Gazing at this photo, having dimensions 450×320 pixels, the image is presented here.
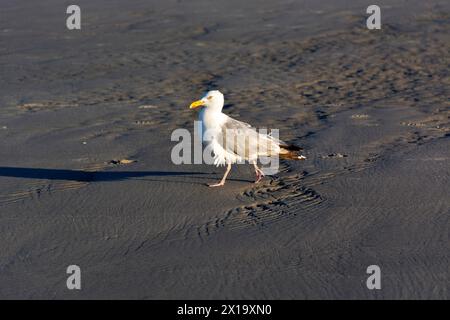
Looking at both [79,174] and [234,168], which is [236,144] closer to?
[234,168]

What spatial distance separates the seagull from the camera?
7686 millimetres

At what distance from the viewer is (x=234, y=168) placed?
834 centimetres

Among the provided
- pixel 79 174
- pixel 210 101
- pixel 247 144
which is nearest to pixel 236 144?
pixel 247 144

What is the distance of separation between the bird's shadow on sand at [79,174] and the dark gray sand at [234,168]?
0.03 m

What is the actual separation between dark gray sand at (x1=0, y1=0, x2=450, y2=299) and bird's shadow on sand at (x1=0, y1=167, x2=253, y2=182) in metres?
0.03

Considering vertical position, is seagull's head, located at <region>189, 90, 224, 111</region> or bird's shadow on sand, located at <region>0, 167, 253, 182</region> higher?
seagull's head, located at <region>189, 90, 224, 111</region>

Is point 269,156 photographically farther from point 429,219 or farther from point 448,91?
point 448,91

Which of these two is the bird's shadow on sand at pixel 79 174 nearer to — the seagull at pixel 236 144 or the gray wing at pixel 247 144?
the seagull at pixel 236 144

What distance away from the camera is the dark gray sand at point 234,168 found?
580 cm

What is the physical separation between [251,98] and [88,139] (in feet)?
9.08

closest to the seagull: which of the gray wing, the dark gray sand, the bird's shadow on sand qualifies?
the gray wing

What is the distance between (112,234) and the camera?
6.54m

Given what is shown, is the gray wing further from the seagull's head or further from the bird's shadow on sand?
the bird's shadow on sand

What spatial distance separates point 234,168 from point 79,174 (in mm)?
1652
